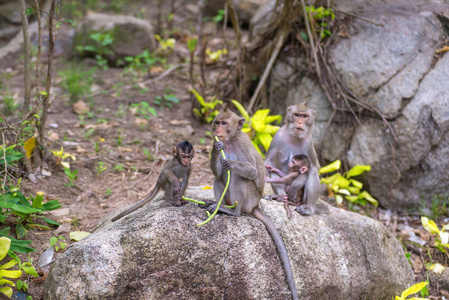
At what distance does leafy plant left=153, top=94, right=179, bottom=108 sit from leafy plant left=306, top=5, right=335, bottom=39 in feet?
9.50

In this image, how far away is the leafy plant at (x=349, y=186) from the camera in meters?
6.92

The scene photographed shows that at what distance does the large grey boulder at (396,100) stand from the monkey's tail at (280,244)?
3471 millimetres

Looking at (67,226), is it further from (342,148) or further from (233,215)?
(342,148)

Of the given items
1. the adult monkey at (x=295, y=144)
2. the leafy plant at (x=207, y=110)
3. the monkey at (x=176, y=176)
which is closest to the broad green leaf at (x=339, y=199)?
the adult monkey at (x=295, y=144)

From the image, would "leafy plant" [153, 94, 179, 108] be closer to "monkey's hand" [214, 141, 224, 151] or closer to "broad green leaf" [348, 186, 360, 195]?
"broad green leaf" [348, 186, 360, 195]

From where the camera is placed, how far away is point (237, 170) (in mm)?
4129

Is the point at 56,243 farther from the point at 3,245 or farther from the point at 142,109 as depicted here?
the point at 142,109

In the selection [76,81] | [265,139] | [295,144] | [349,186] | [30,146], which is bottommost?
[349,186]

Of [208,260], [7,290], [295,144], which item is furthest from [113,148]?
[208,260]

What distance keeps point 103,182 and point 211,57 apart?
4.92 m

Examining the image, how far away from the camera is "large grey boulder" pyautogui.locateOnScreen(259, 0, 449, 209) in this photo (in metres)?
6.85

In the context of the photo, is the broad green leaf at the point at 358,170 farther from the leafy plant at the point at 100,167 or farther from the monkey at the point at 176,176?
the leafy plant at the point at 100,167

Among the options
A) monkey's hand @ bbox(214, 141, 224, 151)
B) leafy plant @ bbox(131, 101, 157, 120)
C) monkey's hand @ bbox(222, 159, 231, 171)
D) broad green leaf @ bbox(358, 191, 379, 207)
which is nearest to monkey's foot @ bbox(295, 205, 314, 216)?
monkey's hand @ bbox(222, 159, 231, 171)

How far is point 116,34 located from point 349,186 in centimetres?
611
